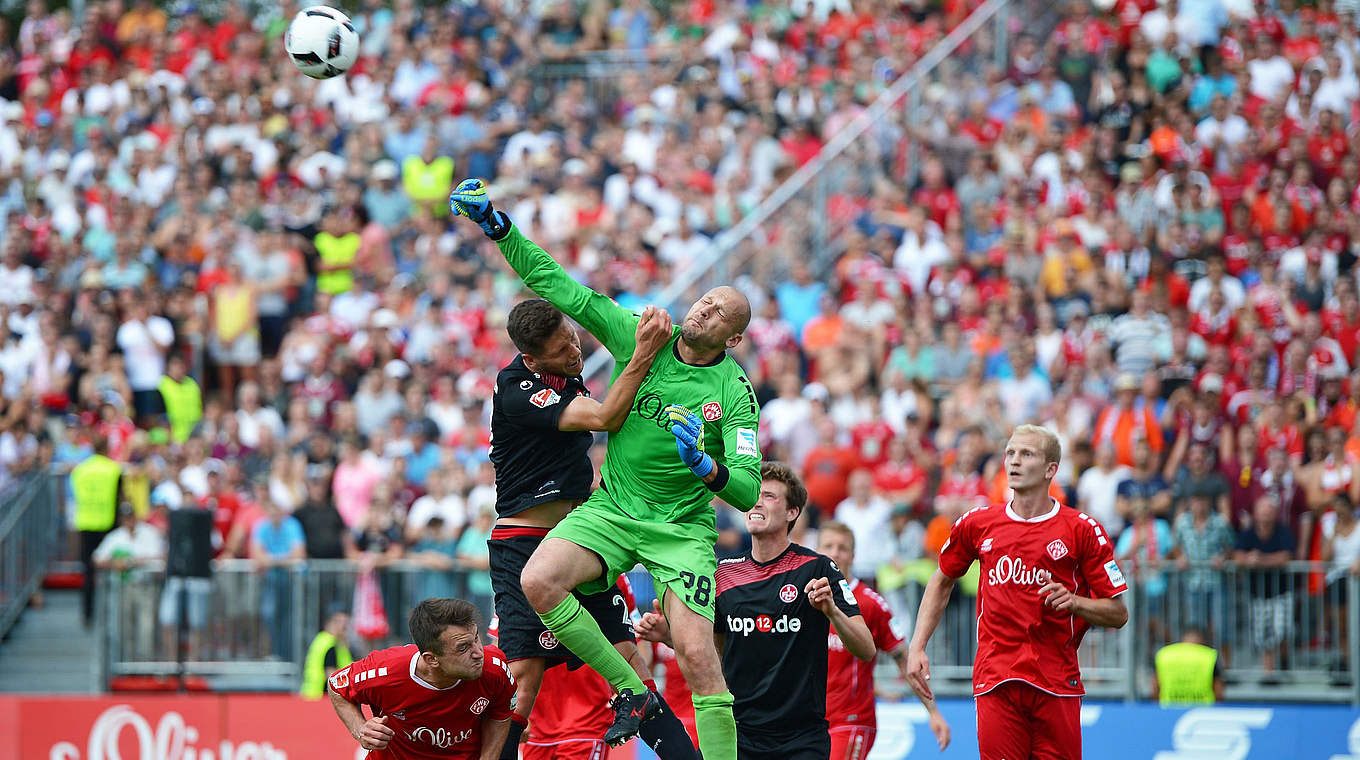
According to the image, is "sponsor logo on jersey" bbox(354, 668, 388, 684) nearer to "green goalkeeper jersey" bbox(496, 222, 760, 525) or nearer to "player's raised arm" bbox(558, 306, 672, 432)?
"green goalkeeper jersey" bbox(496, 222, 760, 525)

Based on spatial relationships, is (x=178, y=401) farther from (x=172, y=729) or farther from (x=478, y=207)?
(x=478, y=207)

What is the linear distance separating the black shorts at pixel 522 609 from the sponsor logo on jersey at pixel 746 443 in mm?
1132

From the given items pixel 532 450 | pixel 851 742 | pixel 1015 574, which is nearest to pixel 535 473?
pixel 532 450

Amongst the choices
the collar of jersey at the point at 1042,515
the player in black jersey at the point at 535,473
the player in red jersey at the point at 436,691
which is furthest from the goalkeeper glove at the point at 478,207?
the collar of jersey at the point at 1042,515

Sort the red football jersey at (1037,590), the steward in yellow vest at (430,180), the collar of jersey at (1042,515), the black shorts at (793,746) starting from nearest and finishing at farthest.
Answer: the black shorts at (793,746)
the red football jersey at (1037,590)
the collar of jersey at (1042,515)
the steward in yellow vest at (430,180)

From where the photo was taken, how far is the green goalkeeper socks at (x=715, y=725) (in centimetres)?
827

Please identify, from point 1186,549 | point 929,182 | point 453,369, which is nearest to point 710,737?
point 1186,549

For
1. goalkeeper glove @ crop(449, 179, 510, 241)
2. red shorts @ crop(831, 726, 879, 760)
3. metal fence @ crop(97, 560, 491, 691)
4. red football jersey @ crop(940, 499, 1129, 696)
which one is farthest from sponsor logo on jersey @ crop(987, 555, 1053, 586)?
metal fence @ crop(97, 560, 491, 691)

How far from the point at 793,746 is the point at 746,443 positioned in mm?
1653

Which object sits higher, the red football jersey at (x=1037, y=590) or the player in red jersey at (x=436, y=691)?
the red football jersey at (x=1037, y=590)

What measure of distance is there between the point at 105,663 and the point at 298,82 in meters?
10.0

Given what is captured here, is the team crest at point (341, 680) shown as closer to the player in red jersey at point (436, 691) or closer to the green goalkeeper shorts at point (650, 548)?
the player in red jersey at point (436, 691)

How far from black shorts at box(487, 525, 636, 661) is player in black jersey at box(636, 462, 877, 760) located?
0.56 feet

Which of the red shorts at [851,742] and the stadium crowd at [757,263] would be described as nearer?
the red shorts at [851,742]
